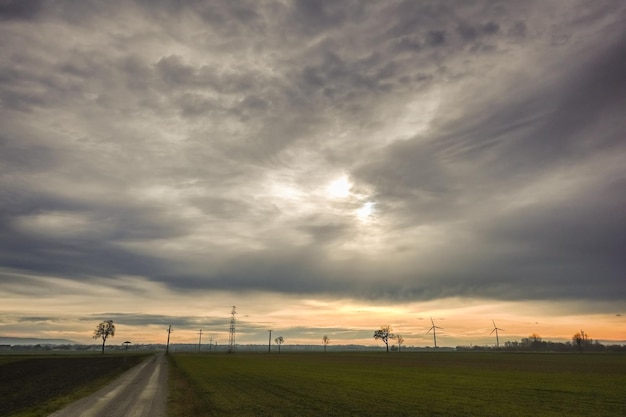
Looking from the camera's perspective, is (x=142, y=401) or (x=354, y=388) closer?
(x=142, y=401)

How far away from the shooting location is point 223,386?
4394 cm

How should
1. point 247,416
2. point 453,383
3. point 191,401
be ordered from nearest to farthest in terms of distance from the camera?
1. point 247,416
2. point 191,401
3. point 453,383

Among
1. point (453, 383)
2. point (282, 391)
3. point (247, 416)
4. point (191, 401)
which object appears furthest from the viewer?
point (453, 383)

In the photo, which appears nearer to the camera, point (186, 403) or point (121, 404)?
point (121, 404)

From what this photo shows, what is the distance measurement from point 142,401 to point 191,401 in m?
4.04

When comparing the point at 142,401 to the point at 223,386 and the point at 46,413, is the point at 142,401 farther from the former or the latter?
the point at 223,386

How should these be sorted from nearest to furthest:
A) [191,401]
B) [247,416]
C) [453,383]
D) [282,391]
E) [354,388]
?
[247,416]
[191,401]
[282,391]
[354,388]
[453,383]

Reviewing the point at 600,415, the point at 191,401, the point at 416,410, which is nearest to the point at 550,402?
the point at 600,415

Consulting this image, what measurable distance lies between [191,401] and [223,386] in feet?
41.6

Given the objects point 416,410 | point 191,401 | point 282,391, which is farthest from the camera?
point 282,391

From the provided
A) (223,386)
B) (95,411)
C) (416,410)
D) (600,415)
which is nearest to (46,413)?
(95,411)

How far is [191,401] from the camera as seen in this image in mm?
31938

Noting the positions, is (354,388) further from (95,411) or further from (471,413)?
(95,411)

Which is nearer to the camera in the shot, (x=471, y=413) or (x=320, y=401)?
(x=471, y=413)
